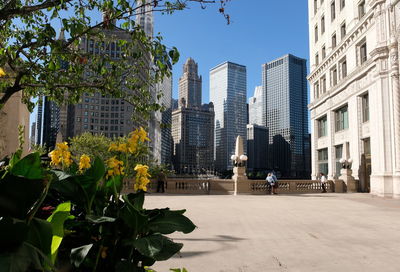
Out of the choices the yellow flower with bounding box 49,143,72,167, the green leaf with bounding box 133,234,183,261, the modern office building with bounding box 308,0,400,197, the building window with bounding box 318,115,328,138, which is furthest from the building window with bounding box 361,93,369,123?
the green leaf with bounding box 133,234,183,261

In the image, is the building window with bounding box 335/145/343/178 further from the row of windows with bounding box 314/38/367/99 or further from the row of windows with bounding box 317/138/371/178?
the row of windows with bounding box 314/38/367/99

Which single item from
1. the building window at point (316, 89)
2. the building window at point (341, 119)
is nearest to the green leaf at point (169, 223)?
the building window at point (341, 119)

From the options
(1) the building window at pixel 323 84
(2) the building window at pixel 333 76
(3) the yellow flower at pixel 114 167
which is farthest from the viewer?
(1) the building window at pixel 323 84

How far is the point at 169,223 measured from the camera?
2143mm

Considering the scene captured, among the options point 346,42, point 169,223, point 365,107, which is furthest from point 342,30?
point 169,223

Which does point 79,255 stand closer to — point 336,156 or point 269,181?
point 269,181

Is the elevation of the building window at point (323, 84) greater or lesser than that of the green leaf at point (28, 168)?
greater

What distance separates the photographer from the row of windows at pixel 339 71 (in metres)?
25.4

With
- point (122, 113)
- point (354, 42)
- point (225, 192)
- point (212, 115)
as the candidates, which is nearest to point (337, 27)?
point (354, 42)

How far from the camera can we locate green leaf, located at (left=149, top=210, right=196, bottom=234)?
83.1 inches

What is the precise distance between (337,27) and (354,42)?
5041 millimetres

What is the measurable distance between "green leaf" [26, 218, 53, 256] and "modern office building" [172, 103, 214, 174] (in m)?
177

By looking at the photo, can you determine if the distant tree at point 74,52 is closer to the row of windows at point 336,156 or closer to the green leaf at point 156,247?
the green leaf at point 156,247

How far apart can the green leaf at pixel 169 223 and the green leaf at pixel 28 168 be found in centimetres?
87
